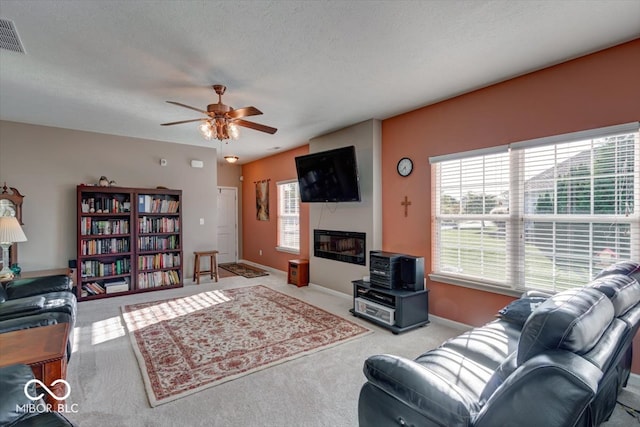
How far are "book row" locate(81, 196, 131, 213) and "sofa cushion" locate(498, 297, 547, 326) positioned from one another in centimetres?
544

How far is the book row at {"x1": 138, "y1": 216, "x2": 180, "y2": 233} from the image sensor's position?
5.32 meters

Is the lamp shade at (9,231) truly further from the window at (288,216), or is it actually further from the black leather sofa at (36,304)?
the window at (288,216)

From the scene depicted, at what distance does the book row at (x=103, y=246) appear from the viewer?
15.9ft

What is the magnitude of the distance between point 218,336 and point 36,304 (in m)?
1.62

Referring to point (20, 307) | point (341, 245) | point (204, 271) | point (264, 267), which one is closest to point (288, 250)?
point (264, 267)

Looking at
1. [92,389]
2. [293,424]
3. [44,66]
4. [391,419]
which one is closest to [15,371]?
[92,389]

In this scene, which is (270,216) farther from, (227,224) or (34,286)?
(34,286)

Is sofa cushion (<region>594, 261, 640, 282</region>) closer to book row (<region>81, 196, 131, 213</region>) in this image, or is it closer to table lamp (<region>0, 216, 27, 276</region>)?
table lamp (<region>0, 216, 27, 276</region>)

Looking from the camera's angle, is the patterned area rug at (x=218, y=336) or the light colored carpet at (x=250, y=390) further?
the patterned area rug at (x=218, y=336)

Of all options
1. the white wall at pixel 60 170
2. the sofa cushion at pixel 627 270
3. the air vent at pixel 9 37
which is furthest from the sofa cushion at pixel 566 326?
the white wall at pixel 60 170

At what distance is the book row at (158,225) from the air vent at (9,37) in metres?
3.22

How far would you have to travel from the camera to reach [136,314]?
4129mm

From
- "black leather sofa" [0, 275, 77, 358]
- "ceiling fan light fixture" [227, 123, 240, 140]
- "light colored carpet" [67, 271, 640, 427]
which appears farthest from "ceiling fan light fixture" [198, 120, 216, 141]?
"light colored carpet" [67, 271, 640, 427]

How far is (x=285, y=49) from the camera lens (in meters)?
2.54
